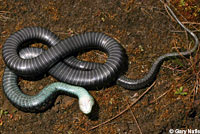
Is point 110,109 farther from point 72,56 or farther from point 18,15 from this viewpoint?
point 18,15

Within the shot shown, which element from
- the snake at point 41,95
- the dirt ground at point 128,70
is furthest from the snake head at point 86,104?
the dirt ground at point 128,70

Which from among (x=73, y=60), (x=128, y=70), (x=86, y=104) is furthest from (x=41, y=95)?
(x=128, y=70)

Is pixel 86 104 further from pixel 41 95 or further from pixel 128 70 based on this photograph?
pixel 128 70

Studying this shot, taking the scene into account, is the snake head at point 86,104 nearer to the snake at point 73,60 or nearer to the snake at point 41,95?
the snake at point 41,95

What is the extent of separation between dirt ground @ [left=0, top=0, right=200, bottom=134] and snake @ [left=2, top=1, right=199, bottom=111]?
0.24 m

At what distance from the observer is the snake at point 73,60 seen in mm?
5949

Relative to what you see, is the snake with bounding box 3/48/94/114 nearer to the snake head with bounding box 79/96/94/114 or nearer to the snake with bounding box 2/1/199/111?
the snake head with bounding box 79/96/94/114

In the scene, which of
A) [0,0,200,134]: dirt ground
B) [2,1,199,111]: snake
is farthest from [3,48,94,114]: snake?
[0,0,200,134]: dirt ground

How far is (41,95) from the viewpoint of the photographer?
5.88 metres

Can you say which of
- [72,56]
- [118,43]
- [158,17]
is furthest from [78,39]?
[158,17]

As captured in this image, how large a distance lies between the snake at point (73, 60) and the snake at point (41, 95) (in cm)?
10

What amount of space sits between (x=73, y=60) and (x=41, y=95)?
4.06ft

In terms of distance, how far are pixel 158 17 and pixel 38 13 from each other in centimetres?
350

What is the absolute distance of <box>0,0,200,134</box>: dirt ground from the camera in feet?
19.6
